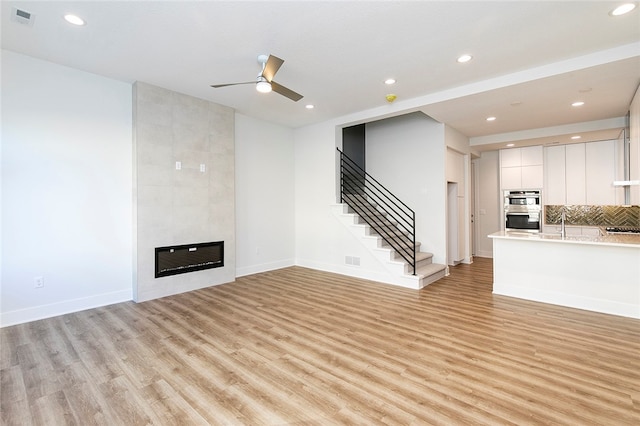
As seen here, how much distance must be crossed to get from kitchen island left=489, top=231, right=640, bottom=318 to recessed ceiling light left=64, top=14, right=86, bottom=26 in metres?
5.96

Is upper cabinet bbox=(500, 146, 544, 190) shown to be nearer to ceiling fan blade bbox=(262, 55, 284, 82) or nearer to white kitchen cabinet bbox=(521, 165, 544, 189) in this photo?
white kitchen cabinet bbox=(521, 165, 544, 189)

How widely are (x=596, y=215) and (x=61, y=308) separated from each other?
1005 centimetres

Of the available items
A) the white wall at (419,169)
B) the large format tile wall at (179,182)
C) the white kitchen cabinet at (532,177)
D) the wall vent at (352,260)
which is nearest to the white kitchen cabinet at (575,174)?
the white kitchen cabinet at (532,177)

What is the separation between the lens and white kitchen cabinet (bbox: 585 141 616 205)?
6.18m

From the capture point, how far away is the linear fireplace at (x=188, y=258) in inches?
181

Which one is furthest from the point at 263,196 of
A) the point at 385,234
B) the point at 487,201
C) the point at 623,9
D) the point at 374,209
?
the point at 487,201

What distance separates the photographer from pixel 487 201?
7922mm

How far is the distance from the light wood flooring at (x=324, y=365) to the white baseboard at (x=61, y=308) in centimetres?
15

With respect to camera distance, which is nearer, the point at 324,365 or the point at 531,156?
the point at 324,365

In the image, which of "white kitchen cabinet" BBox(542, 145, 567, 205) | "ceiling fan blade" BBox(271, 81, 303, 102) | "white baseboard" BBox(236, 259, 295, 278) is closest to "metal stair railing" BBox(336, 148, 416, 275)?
"white baseboard" BBox(236, 259, 295, 278)

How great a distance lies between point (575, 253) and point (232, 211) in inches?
214

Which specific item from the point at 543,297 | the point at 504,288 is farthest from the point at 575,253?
the point at 504,288

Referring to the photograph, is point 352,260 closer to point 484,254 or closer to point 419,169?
point 419,169

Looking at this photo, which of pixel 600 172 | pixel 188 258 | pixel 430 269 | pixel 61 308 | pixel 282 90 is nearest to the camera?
pixel 282 90
